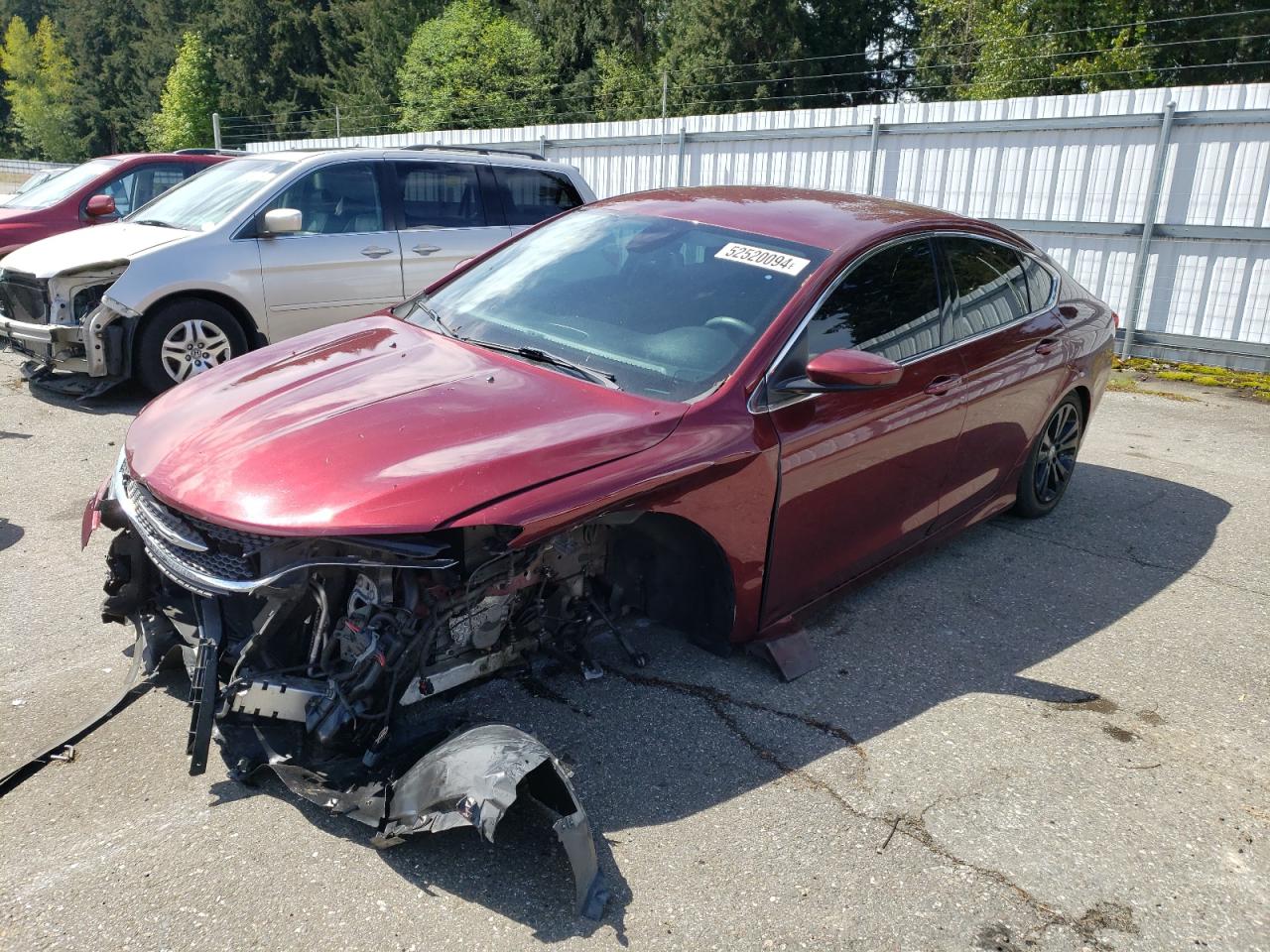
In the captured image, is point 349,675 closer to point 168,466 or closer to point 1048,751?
point 168,466

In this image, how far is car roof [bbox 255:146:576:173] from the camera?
293 inches

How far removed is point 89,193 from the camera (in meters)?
9.62

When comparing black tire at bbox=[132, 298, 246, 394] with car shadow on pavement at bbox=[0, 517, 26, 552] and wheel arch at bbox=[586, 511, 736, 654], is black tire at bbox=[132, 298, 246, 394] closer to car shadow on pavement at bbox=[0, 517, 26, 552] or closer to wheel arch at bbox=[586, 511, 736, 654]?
car shadow on pavement at bbox=[0, 517, 26, 552]

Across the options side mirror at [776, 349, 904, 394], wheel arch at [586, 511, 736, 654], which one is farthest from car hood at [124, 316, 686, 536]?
side mirror at [776, 349, 904, 394]

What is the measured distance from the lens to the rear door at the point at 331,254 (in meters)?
7.08

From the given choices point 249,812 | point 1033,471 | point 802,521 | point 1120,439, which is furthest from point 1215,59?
point 249,812

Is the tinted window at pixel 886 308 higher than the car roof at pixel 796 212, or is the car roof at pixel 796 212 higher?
the car roof at pixel 796 212

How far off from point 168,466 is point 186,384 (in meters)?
0.76

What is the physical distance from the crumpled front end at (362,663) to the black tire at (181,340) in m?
4.16

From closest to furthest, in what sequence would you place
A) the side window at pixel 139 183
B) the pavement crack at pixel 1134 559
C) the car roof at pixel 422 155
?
the pavement crack at pixel 1134 559, the car roof at pixel 422 155, the side window at pixel 139 183

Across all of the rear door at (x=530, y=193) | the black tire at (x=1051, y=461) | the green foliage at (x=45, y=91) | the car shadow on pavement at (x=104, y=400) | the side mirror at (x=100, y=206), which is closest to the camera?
the black tire at (x=1051, y=461)

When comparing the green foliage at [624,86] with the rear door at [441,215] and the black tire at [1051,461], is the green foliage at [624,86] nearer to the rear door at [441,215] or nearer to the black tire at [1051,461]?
the rear door at [441,215]

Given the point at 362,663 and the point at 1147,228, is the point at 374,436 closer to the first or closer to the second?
the point at 362,663

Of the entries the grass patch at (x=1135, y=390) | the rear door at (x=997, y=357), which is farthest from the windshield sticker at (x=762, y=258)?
the grass patch at (x=1135, y=390)
